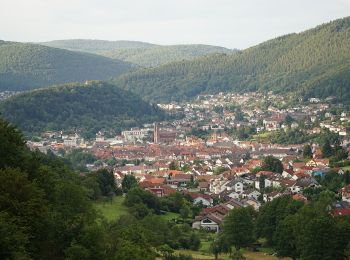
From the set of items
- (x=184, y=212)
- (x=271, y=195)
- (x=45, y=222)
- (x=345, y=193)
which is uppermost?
(x=45, y=222)

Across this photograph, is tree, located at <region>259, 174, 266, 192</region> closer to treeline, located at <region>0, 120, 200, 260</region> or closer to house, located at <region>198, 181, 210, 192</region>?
house, located at <region>198, 181, 210, 192</region>

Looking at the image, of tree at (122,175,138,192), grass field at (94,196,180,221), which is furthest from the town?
grass field at (94,196,180,221)

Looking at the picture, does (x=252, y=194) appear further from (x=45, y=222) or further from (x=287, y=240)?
(x=45, y=222)

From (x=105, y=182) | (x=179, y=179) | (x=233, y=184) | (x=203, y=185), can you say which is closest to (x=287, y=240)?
(x=105, y=182)

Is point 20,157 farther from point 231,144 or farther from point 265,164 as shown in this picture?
point 231,144

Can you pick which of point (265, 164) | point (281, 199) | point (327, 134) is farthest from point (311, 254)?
point (327, 134)

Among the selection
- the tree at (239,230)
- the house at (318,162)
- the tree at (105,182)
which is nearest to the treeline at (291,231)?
the tree at (239,230)
